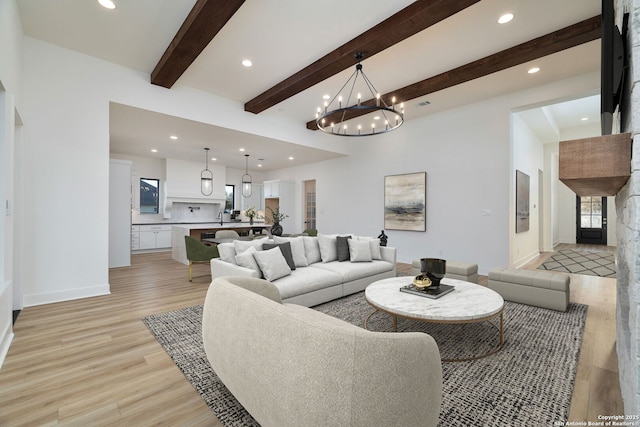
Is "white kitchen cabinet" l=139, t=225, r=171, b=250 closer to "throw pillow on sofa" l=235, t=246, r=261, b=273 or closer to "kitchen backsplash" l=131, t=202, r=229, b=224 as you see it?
"kitchen backsplash" l=131, t=202, r=229, b=224

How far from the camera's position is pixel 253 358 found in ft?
4.33

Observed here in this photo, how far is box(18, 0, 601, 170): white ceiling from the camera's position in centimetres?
287

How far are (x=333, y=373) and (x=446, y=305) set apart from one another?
1.68 m

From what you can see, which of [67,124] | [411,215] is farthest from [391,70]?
[67,124]

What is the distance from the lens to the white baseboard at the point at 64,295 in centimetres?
337

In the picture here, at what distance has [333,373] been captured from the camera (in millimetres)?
1009

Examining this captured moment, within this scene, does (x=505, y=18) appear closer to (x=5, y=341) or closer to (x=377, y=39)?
(x=377, y=39)

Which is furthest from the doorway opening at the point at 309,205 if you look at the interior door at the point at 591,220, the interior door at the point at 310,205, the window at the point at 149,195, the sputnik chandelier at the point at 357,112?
the interior door at the point at 591,220

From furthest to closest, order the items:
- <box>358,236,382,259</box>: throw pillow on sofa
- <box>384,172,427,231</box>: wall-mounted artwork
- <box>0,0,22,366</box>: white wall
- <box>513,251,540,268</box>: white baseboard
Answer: <box>384,172,427,231</box>: wall-mounted artwork, <box>513,251,540,268</box>: white baseboard, <box>358,236,382,259</box>: throw pillow on sofa, <box>0,0,22,366</box>: white wall

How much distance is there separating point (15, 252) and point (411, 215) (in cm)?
635

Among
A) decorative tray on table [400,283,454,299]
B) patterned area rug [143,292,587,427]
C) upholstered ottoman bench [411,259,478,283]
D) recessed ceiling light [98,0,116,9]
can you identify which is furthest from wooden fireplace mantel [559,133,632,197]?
recessed ceiling light [98,0,116,9]

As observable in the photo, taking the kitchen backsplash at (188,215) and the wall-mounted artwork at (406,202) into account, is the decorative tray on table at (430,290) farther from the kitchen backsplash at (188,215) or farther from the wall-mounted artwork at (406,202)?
the kitchen backsplash at (188,215)

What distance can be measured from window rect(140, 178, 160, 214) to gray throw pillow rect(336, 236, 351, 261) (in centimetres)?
676

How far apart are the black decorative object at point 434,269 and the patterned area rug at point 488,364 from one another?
20.2 inches
